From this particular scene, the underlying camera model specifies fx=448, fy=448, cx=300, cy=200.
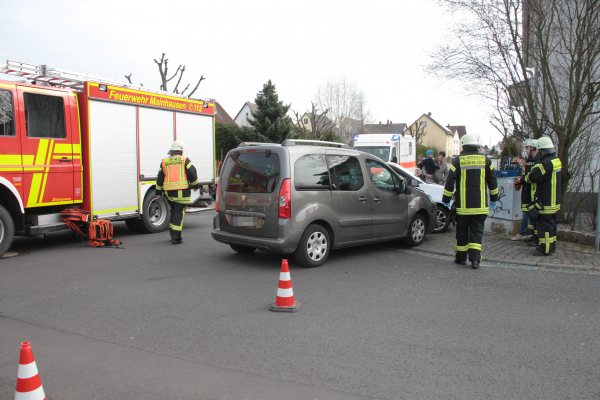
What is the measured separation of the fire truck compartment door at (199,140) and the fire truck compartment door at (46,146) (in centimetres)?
286

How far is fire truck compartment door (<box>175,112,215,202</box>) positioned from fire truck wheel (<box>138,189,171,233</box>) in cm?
93

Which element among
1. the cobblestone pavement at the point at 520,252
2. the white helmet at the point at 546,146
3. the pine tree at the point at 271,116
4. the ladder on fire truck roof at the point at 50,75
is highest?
the pine tree at the point at 271,116

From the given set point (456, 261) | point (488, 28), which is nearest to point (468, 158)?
point (456, 261)

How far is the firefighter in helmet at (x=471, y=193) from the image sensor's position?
22.3ft

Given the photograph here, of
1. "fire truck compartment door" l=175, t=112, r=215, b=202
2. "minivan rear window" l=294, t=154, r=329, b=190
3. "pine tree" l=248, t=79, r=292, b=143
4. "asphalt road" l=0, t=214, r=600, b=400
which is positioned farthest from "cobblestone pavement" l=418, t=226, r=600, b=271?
"pine tree" l=248, t=79, r=292, b=143

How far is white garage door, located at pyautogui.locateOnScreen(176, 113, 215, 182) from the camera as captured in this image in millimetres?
10781

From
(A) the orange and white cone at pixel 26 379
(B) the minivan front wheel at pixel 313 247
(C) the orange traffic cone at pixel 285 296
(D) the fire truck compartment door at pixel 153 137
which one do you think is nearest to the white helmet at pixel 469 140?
(B) the minivan front wheel at pixel 313 247

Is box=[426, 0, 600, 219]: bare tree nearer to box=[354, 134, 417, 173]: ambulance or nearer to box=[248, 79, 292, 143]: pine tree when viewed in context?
box=[354, 134, 417, 173]: ambulance

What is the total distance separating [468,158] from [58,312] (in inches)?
230

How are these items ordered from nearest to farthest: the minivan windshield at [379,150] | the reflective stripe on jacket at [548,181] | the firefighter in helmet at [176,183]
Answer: the reflective stripe on jacket at [548,181]
the firefighter in helmet at [176,183]
the minivan windshield at [379,150]

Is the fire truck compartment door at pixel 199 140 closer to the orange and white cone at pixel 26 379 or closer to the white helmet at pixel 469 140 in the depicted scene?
the white helmet at pixel 469 140

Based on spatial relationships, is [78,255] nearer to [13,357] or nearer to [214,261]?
[214,261]

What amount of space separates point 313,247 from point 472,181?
262 centimetres

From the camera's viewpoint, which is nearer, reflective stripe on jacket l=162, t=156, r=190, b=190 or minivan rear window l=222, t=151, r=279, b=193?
minivan rear window l=222, t=151, r=279, b=193
